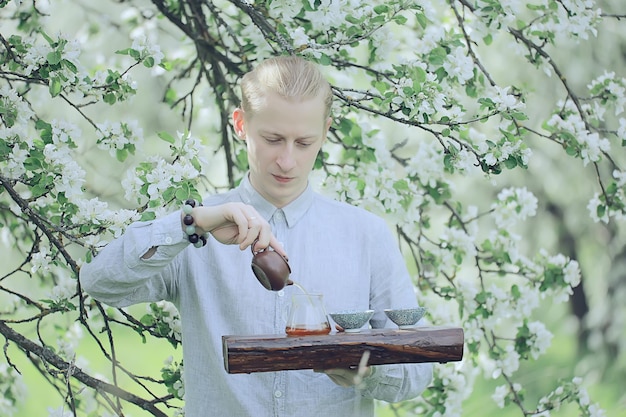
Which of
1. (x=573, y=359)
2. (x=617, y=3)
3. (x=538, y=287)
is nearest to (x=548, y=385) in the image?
(x=573, y=359)

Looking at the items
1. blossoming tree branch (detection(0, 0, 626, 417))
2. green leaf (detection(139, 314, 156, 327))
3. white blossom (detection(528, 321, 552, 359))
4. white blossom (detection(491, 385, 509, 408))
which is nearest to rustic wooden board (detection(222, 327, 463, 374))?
blossoming tree branch (detection(0, 0, 626, 417))

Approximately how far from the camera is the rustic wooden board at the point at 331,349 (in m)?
1.86

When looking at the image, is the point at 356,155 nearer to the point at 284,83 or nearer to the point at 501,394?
the point at 501,394

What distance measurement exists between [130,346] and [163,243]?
9533 millimetres

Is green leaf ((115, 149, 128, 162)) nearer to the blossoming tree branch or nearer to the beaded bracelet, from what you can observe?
the blossoming tree branch

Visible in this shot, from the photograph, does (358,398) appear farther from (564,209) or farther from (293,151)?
(564,209)

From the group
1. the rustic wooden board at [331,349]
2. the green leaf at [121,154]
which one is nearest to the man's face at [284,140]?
the rustic wooden board at [331,349]

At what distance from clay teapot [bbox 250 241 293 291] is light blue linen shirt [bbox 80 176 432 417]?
24 centimetres

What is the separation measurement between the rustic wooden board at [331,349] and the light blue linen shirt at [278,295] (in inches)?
4.7

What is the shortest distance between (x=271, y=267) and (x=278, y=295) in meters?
0.28

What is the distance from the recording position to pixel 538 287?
3.25 metres

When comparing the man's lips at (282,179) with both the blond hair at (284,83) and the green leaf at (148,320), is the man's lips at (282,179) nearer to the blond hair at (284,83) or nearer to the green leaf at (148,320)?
the blond hair at (284,83)

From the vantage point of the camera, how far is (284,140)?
2.08 m

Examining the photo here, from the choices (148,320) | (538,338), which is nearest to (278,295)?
(148,320)
